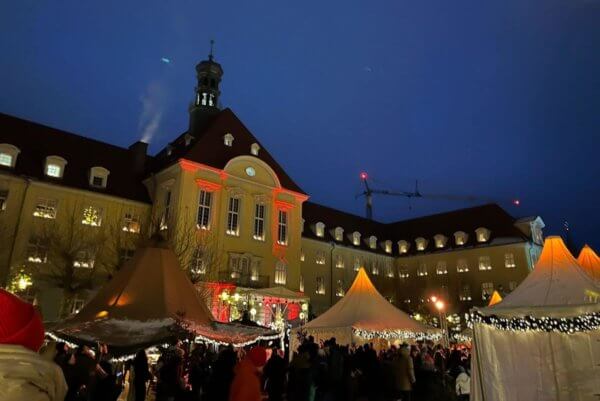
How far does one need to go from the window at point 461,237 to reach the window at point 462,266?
195 cm

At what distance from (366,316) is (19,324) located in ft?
61.5

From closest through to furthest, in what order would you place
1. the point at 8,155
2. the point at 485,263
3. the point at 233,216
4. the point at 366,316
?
1. the point at 366,316
2. the point at 8,155
3. the point at 233,216
4. the point at 485,263

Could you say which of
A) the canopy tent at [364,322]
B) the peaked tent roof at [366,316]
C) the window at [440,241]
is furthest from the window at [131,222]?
the window at [440,241]

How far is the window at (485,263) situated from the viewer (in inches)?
1877

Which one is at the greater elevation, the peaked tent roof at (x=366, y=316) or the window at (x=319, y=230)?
the window at (x=319, y=230)

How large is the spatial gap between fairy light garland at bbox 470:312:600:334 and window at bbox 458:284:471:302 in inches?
1547

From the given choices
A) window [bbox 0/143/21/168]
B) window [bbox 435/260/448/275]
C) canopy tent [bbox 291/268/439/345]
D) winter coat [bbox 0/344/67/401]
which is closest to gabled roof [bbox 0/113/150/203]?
window [bbox 0/143/21/168]

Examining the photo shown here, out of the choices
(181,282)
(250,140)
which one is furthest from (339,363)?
(250,140)

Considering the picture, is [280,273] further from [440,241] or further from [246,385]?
[246,385]

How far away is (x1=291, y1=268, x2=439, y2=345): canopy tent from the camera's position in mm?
19141

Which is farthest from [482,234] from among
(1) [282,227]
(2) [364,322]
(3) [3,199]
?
(3) [3,199]

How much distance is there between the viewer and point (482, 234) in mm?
49500

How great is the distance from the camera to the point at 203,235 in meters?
32.9

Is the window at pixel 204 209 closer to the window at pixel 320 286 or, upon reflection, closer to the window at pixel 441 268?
the window at pixel 320 286
